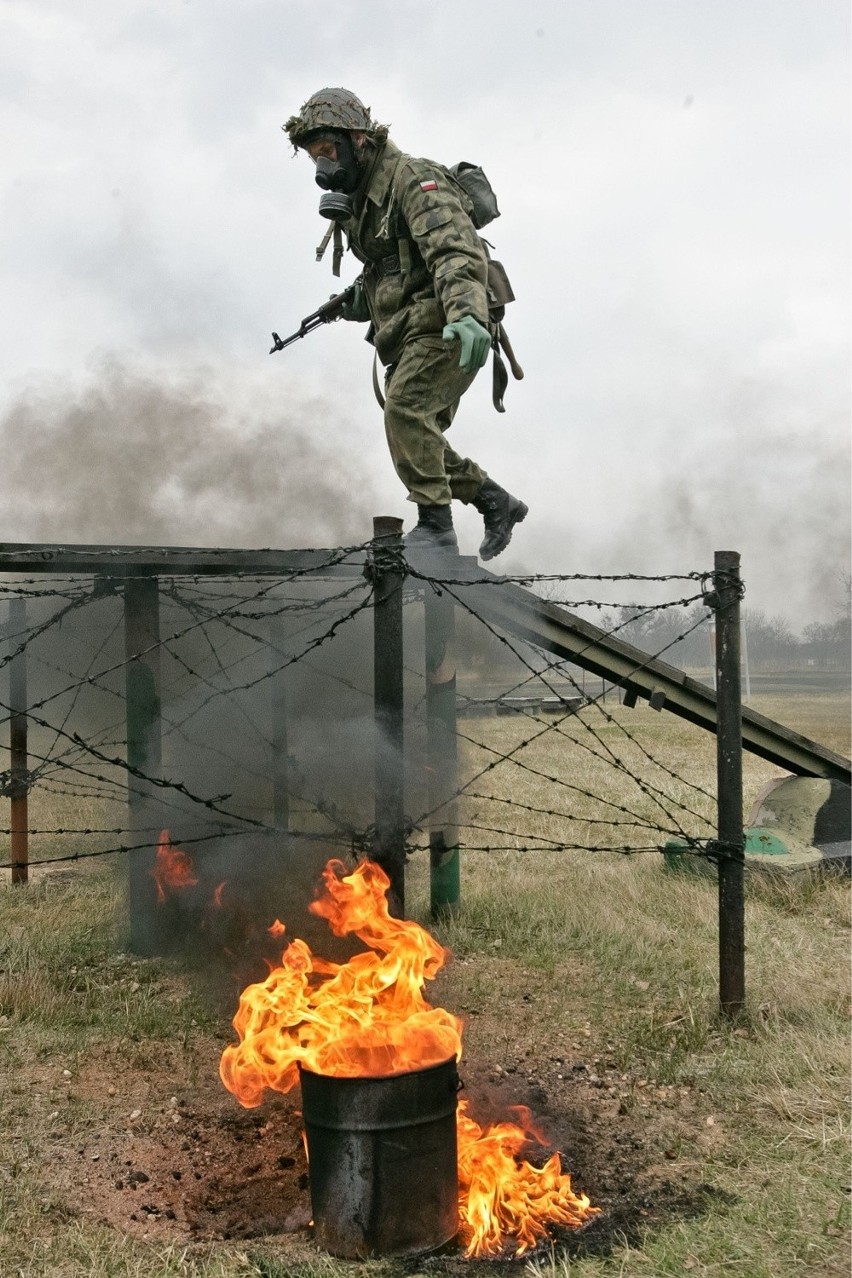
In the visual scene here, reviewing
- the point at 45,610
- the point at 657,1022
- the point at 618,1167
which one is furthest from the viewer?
the point at 45,610

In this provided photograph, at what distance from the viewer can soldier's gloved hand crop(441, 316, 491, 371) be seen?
6023mm

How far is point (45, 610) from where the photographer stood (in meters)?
9.33

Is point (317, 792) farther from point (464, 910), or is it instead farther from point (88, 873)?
point (88, 873)

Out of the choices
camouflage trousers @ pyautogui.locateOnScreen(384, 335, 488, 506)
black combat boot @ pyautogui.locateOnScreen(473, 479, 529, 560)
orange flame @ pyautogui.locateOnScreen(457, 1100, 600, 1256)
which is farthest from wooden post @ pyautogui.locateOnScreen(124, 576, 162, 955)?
orange flame @ pyautogui.locateOnScreen(457, 1100, 600, 1256)

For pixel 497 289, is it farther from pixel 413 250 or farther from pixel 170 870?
pixel 170 870

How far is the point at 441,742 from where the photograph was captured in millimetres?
7801

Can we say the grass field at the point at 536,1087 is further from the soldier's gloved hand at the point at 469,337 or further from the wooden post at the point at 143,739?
the soldier's gloved hand at the point at 469,337

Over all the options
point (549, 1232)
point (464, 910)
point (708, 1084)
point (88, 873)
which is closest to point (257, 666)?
point (464, 910)

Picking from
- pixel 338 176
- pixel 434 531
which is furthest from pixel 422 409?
pixel 338 176

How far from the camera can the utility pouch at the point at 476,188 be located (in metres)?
6.89

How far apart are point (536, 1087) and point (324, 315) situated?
5269mm

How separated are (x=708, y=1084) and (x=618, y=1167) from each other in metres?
0.91

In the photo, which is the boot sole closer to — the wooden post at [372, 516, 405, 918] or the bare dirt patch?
the wooden post at [372, 516, 405, 918]

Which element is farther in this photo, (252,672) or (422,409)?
(252,672)
